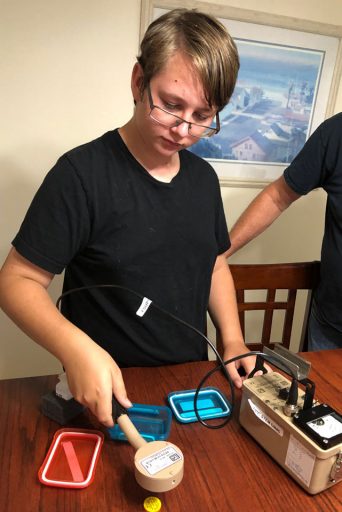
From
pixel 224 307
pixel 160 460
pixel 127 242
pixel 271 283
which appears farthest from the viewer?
pixel 271 283

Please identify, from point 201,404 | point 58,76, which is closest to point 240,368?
point 201,404

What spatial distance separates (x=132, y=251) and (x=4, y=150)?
0.88 meters

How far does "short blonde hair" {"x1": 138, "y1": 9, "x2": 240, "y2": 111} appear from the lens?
657 mm

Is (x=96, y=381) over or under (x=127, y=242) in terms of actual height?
under

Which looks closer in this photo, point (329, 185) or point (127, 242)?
point (127, 242)

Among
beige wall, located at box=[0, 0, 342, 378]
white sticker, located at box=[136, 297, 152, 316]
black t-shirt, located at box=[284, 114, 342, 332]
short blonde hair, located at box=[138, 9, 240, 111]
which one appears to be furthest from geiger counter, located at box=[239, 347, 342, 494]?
beige wall, located at box=[0, 0, 342, 378]

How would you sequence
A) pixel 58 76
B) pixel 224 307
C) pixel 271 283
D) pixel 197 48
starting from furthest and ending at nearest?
pixel 58 76 → pixel 271 283 → pixel 224 307 → pixel 197 48

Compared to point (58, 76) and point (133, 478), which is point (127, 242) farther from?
point (58, 76)

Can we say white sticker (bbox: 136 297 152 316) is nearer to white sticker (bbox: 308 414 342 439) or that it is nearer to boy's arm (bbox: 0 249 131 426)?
boy's arm (bbox: 0 249 131 426)

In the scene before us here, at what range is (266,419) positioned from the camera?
619mm

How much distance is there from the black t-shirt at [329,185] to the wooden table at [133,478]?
0.62 metres

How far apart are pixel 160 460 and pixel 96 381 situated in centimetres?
14

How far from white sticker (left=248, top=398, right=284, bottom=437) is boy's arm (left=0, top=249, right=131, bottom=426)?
0.71 ft

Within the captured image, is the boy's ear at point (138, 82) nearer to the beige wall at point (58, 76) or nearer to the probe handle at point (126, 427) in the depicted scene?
the probe handle at point (126, 427)
